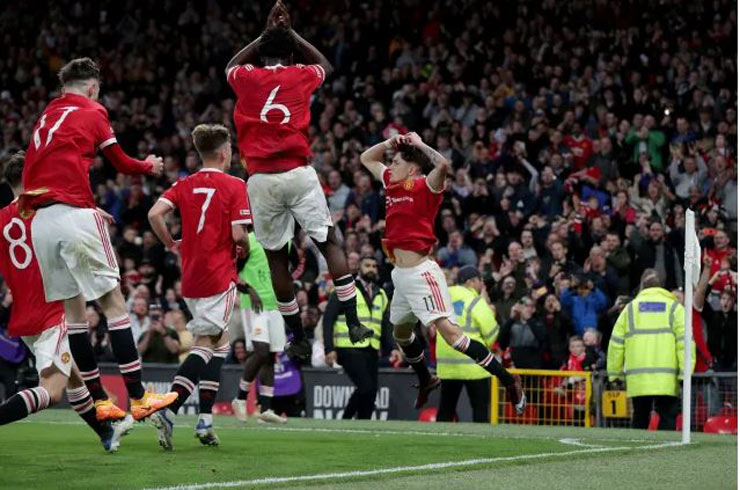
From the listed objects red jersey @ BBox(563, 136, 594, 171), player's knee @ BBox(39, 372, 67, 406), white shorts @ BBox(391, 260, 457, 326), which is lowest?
player's knee @ BBox(39, 372, 67, 406)

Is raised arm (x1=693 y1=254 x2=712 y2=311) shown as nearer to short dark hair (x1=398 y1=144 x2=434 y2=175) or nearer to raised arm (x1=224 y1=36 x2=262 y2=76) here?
short dark hair (x1=398 y1=144 x2=434 y2=175)

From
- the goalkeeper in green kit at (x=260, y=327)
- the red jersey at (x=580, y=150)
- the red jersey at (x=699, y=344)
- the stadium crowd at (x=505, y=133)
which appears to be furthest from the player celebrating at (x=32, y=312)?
the red jersey at (x=580, y=150)

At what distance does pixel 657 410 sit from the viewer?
642 inches

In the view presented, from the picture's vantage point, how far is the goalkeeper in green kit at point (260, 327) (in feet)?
49.9

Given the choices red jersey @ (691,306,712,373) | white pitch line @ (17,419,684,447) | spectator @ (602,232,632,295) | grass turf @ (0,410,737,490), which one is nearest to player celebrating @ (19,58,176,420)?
grass turf @ (0,410,737,490)

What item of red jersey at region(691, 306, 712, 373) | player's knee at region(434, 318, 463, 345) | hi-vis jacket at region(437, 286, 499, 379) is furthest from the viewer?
hi-vis jacket at region(437, 286, 499, 379)

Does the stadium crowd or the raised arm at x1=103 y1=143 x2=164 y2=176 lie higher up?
the stadium crowd

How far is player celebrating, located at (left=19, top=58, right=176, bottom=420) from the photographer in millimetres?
10196

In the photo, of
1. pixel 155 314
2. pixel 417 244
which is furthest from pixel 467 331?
pixel 155 314

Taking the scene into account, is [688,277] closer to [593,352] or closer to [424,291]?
[424,291]

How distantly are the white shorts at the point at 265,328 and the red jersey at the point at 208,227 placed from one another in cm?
380

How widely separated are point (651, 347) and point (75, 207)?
8.07 meters

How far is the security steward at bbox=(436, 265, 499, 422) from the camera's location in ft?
55.4

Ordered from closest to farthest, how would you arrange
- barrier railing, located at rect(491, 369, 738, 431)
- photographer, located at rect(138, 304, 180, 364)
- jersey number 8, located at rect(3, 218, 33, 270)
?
jersey number 8, located at rect(3, 218, 33, 270), barrier railing, located at rect(491, 369, 738, 431), photographer, located at rect(138, 304, 180, 364)
